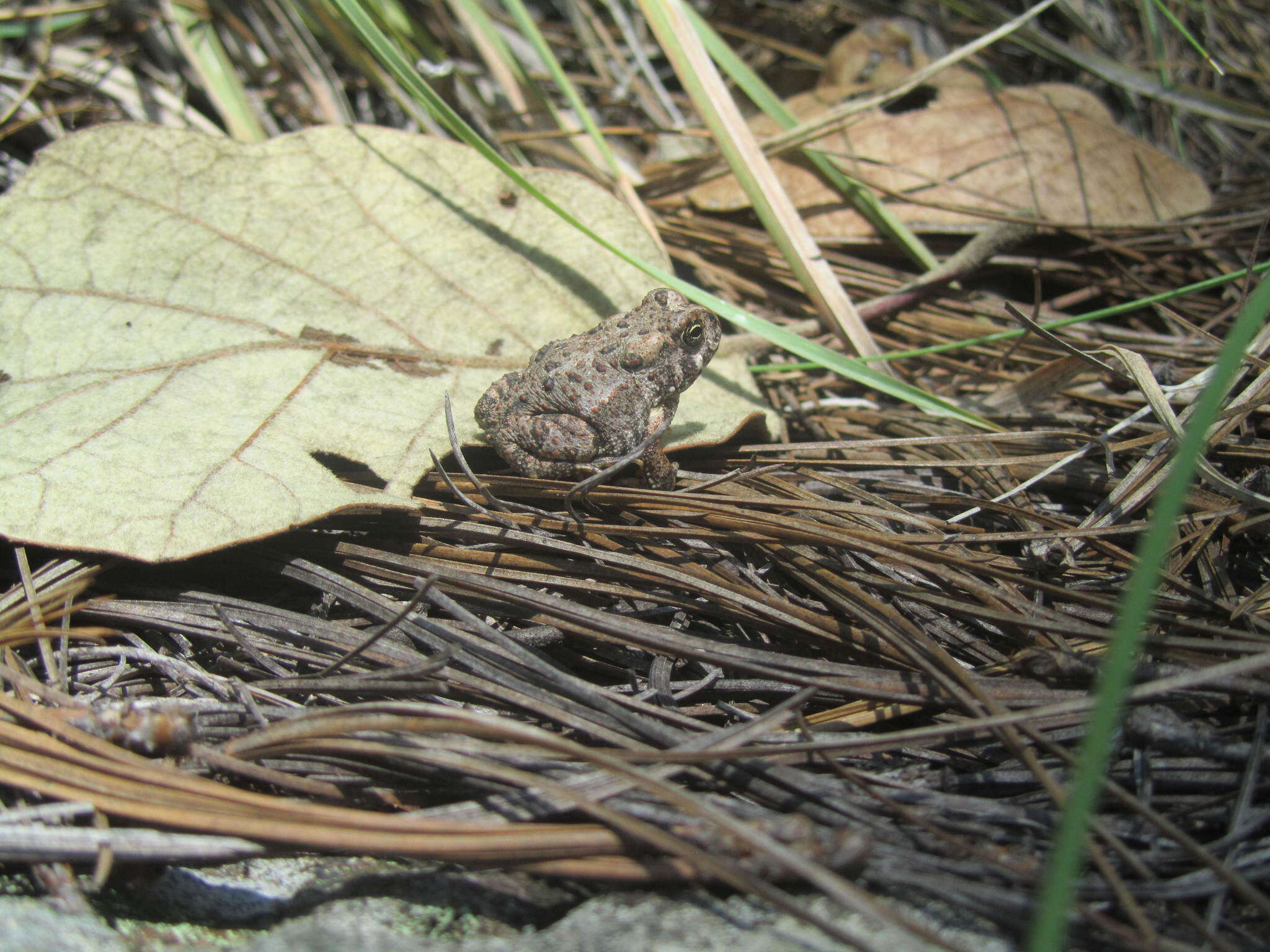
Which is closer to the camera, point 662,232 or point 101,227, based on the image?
point 101,227

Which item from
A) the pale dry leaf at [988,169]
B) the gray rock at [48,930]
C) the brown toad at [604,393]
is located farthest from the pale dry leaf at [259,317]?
the pale dry leaf at [988,169]

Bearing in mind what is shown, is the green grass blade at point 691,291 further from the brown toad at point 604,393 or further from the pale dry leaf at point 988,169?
the pale dry leaf at point 988,169

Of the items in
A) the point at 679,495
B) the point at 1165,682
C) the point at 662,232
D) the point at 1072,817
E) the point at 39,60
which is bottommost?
the point at 1165,682

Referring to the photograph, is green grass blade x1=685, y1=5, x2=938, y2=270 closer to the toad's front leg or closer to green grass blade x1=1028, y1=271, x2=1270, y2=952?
the toad's front leg

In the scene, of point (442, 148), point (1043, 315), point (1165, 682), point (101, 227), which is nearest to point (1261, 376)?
point (1043, 315)

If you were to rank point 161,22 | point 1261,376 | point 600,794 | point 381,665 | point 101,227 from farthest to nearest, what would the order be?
point 161,22 < point 101,227 < point 1261,376 < point 381,665 < point 600,794

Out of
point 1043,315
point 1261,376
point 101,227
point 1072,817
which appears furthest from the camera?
point 1043,315

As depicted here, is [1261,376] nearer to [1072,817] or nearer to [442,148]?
[1072,817]
